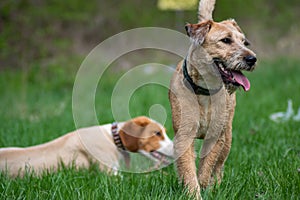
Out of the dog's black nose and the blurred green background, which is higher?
the blurred green background

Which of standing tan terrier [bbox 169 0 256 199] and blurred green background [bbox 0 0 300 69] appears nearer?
standing tan terrier [bbox 169 0 256 199]

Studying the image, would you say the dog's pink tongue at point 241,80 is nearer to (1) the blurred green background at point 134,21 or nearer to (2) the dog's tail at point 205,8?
(2) the dog's tail at point 205,8

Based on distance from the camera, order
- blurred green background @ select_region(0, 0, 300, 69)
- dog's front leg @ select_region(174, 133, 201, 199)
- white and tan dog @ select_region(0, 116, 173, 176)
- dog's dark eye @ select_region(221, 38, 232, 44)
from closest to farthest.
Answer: dog's front leg @ select_region(174, 133, 201, 199) < dog's dark eye @ select_region(221, 38, 232, 44) < white and tan dog @ select_region(0, 116, 173, 176) < blurred green background @ select_region(0, 0, 300, 69)

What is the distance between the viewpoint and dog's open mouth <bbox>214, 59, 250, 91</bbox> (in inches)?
125

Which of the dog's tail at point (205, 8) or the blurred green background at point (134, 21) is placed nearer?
the dog's tail at point (205, 8)

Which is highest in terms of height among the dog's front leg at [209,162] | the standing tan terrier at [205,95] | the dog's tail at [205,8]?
the dog's tail at [205,8]

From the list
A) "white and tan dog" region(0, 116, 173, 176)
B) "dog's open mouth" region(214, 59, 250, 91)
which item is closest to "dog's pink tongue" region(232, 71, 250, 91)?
"dog's open mouth" region(214, 59, 250, 91)

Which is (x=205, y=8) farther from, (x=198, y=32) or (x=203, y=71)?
(x=203, y=71)

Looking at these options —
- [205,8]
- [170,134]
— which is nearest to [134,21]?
[170,134]

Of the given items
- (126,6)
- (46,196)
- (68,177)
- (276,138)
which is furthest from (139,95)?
(126,6)

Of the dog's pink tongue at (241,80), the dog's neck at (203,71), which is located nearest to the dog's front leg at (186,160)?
the dog's neck at (203,71)

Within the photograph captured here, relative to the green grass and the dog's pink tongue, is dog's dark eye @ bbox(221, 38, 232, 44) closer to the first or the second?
the dog's pink tongue

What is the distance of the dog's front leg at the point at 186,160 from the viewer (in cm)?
328

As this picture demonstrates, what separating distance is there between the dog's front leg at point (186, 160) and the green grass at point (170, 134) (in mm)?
96
